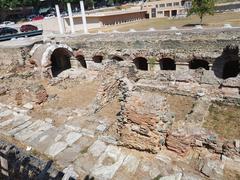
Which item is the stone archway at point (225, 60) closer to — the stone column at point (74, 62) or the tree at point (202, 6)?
the stone column at point (74, 62)

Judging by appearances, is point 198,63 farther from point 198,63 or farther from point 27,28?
point 27,28

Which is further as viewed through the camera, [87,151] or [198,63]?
[198,63]

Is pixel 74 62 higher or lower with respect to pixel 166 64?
higher

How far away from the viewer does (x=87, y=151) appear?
23.7 feet

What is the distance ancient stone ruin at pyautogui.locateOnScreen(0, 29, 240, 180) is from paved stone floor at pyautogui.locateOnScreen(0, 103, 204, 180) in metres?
0.03

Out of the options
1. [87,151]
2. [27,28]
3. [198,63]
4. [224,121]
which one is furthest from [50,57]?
[27,28]

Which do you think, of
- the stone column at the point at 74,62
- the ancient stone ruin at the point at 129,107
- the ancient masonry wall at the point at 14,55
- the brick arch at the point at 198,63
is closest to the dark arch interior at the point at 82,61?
the ancient stone ruin at the point at 129,107

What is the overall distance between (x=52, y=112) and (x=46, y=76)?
271 inches

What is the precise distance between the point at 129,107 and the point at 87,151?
1823 mm

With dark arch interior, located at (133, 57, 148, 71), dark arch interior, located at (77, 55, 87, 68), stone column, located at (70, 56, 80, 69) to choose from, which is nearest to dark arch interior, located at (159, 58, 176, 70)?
dark arch interior, located at (133, 57, 148, 71)

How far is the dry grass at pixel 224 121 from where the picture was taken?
8.80 m

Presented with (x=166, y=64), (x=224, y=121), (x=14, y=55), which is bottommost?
(x=224, y=121)

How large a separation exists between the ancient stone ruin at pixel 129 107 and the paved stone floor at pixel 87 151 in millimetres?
28

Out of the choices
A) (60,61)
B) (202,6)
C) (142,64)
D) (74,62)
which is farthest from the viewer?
(202,6)
